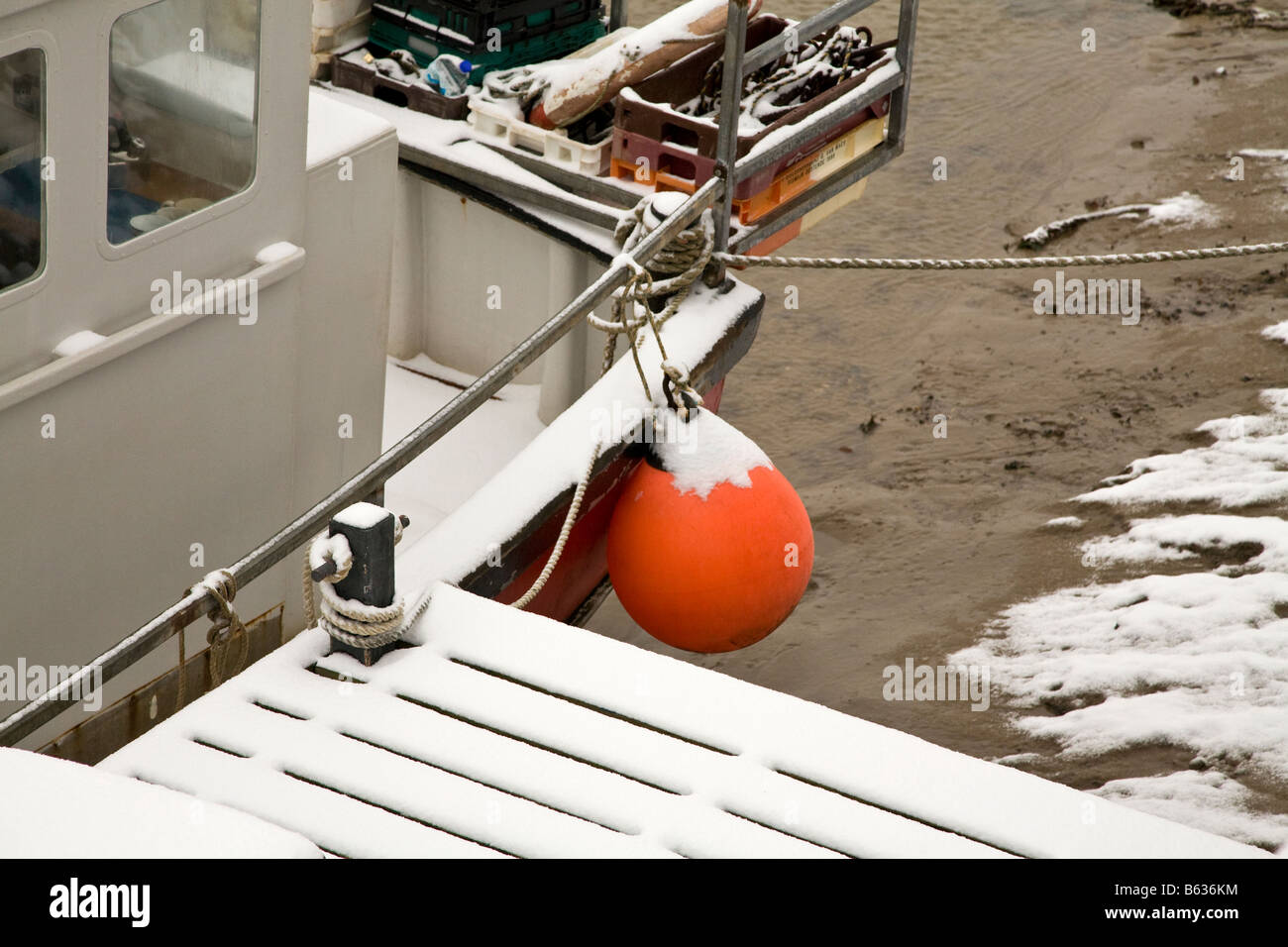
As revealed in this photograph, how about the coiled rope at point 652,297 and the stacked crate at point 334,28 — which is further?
the stacked crate at point 334,28

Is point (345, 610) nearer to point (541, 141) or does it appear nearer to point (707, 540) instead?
point (707, 540)

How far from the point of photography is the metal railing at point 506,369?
8.66 ft

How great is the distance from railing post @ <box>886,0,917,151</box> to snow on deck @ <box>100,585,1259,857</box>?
2.98 metres

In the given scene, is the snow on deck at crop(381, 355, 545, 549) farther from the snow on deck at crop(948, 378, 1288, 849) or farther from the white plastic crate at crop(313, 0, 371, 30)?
the snow on deck at crop(948, 378, 1288, 849)

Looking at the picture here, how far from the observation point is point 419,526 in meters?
4.89

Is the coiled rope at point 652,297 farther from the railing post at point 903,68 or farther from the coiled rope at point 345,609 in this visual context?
the railing post at point 903,68

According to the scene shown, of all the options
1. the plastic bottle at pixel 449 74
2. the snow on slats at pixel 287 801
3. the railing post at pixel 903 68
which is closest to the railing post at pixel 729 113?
the railing post at pixel 903 68

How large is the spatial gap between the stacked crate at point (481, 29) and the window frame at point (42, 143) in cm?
260

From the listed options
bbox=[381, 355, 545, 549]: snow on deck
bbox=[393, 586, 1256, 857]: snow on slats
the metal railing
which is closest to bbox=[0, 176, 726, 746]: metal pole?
the metal railing

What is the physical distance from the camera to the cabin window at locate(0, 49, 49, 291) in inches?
119
